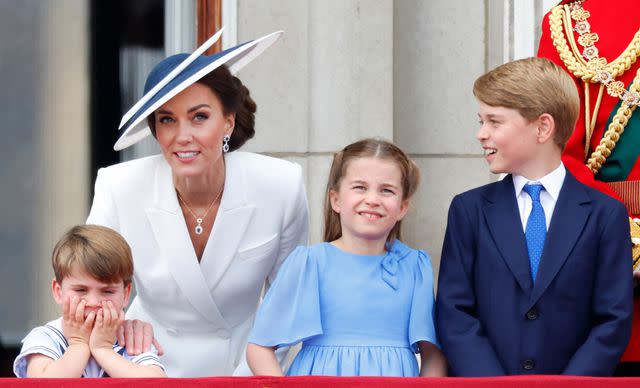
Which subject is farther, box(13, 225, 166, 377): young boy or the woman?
the woman

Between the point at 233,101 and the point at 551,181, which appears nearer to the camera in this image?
the point at 551,181

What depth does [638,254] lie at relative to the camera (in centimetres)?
327

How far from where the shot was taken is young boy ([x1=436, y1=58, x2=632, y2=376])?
3133 millimetres

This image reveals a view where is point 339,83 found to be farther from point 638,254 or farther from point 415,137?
point 638,254

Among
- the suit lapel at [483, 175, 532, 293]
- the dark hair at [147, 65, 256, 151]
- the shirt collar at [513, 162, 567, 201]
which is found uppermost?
the dark hair at [147, 65, 256, 151]

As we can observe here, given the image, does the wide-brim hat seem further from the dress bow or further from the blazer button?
the blazer button

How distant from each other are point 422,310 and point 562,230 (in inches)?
15.8

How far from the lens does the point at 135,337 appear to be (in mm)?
3225

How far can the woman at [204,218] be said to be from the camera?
139 inches

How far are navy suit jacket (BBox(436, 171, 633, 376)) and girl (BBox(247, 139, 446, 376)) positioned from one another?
102mm

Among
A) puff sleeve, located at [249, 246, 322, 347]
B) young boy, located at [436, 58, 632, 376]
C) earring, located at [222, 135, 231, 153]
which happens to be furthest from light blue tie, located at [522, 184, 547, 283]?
earring, located at [222, 135, 231, 153]

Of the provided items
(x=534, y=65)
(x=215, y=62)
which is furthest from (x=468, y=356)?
(x=215, y=62)

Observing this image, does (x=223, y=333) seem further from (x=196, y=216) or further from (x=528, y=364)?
(x=528, y=364)

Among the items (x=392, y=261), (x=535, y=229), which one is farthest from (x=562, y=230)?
(x=392, y=261)
